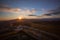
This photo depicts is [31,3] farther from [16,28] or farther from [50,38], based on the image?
[50,38]

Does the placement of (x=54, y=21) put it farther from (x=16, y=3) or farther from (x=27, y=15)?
(x=16, y=3)

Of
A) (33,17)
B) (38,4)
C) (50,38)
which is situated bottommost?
(50,38)

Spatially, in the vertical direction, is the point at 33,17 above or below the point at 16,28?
above

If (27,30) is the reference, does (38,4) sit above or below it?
above

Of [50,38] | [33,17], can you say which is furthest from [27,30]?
[50,38]

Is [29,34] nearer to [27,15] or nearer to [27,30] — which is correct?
[27,30]

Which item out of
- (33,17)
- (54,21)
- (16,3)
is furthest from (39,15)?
(16,3)

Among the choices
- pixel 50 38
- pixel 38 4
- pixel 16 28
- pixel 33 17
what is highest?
pixel 38 4

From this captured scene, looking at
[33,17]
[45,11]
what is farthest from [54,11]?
[33,17]
